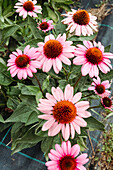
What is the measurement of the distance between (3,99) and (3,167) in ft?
1.42

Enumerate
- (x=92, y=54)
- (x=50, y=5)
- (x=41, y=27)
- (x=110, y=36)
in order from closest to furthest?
(x=92, y=54), (x=41, y=27), (x=50, y=5), (x=110, y=36)

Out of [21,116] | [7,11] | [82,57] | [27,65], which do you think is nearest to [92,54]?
[82,57]

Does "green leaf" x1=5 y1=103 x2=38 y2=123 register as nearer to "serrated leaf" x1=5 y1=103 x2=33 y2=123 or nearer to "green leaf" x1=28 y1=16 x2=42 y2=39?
"serrated leaf" x1=5 y1=103 x2=33 y2=123

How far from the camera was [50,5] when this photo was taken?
156cm

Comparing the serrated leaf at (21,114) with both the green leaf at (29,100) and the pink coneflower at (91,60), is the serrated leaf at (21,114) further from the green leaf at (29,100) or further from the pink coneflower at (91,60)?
the pink coneflower at (91,60)

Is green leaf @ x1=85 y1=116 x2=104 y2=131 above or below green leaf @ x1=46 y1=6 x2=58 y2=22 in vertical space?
below

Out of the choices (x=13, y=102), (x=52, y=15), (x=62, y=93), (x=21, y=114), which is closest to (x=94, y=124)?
(x=62, y=93)

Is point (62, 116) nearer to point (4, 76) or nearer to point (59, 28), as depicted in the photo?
point (4, 76)

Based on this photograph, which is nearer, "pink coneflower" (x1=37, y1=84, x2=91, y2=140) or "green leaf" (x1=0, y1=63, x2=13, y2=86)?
"pink coneflower" (x1=37, y1=84, x2=91, y2=140)

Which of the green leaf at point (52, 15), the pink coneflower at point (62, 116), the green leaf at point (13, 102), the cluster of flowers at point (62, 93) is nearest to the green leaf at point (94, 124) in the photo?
the cluster of flowers at point (62, 93)

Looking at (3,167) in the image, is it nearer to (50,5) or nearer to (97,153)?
(97,153)

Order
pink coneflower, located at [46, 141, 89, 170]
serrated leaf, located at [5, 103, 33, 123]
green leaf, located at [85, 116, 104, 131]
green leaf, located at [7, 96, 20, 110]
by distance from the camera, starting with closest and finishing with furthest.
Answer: pink coneflower, located at [46, 141, 89, 170]
green leaf, located at [85, 116, 104, 131]
serrated leaf, located at [5, 103, 33, 123]
green leaf, located at [7, 96, 20, 110]

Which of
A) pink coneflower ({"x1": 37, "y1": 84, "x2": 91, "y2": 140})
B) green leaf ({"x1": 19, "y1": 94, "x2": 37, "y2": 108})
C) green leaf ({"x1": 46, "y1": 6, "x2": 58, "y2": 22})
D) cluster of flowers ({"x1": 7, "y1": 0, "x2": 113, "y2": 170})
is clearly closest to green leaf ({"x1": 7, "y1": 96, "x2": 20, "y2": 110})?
green leaf ({"x1": 19, "y1": 94, "x2": 37, "y2": 108})

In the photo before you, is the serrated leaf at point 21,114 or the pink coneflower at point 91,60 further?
the serrated leaf at point 21,114
